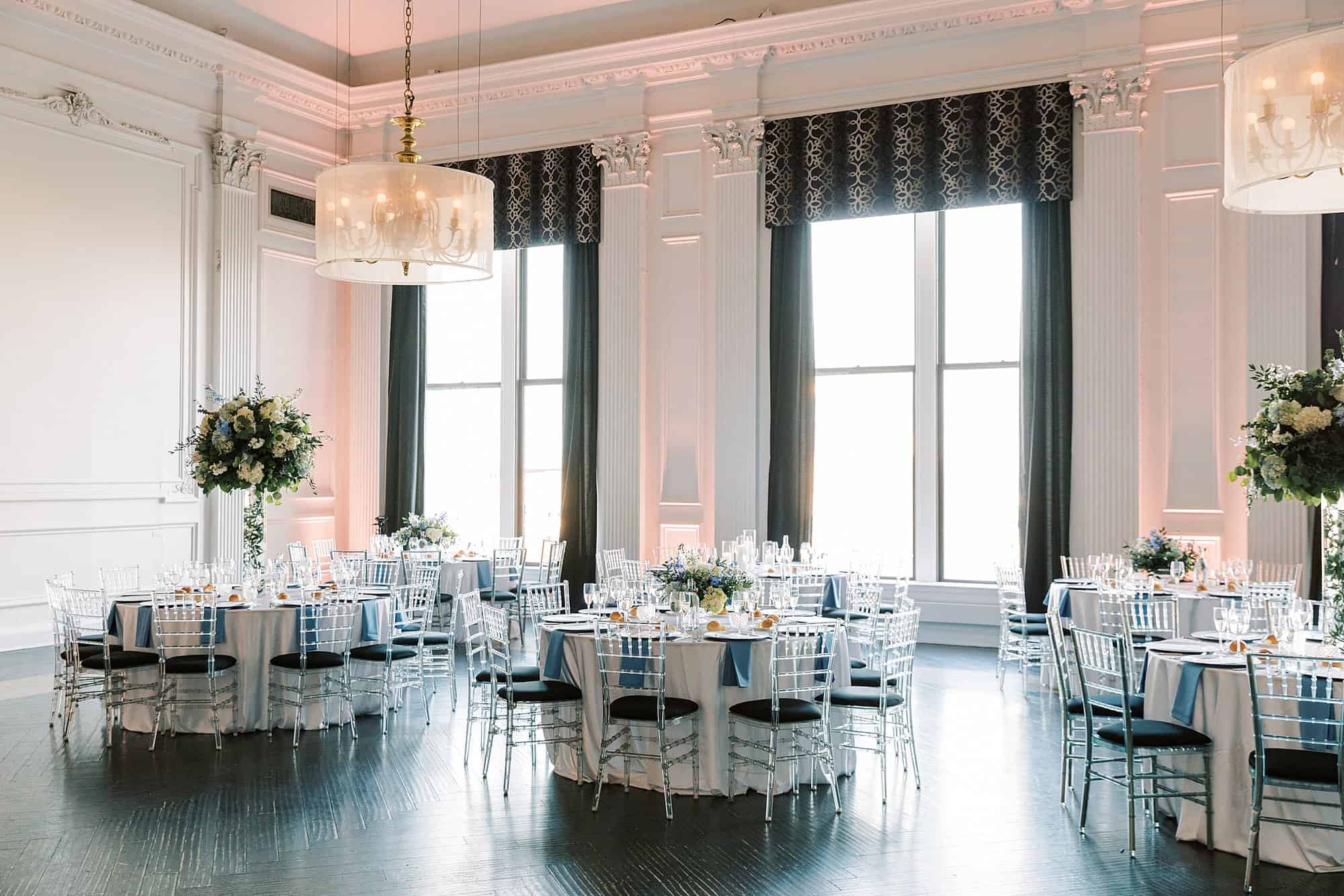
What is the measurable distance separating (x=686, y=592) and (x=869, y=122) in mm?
6536

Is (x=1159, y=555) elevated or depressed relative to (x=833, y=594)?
elevated

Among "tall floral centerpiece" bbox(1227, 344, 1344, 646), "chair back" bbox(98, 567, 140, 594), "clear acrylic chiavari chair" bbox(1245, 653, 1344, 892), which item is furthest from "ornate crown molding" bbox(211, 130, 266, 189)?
"clear acrylic chiavari chair" bbox(1245, 653, 1344, 892)

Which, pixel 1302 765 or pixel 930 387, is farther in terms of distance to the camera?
pixel 930 387

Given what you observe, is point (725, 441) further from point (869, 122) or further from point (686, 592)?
point (686, 592)

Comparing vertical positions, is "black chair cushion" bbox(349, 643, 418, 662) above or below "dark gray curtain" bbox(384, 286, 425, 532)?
below

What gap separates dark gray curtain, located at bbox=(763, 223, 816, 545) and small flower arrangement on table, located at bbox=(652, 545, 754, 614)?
4493 mm

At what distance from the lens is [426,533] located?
11.2 metres

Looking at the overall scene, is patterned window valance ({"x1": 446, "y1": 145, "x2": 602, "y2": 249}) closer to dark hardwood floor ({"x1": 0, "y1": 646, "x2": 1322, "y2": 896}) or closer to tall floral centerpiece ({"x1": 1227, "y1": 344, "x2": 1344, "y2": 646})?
dark hardwood floor ({"x1": 0, "y1": 646, "x2": 1322, "y2": 896})

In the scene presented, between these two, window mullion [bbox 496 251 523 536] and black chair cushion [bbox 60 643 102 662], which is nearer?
black chair cushion [bbox 60 643 102 662]

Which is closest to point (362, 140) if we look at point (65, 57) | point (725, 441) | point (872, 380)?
point (65, 57)

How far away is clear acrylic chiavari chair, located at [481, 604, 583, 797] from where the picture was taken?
5762 mm

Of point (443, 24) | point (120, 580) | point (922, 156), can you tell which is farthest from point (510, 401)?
point (922, 156)

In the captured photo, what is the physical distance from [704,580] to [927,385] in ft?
17.3

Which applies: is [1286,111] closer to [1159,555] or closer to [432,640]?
[1159,555]
